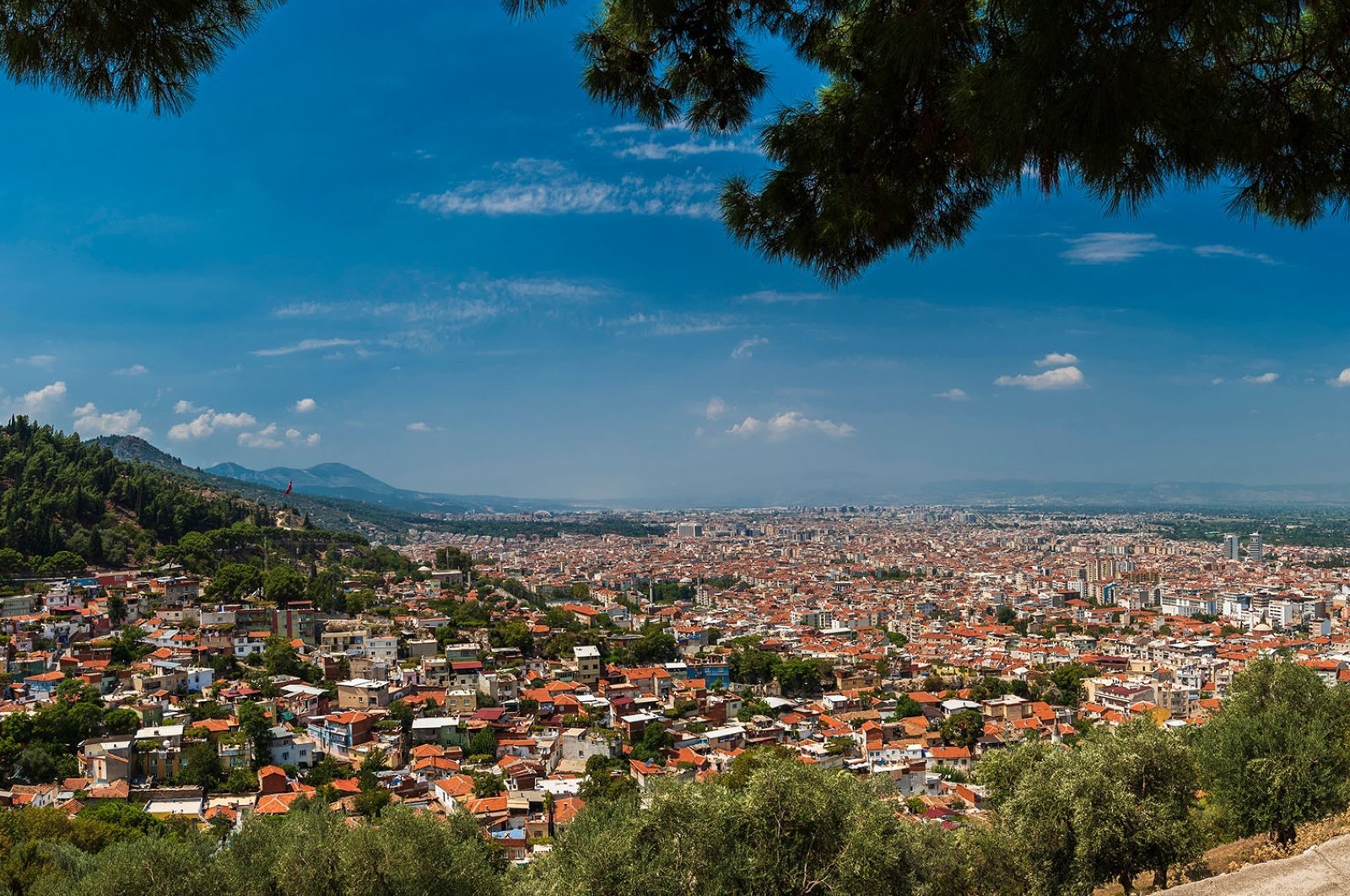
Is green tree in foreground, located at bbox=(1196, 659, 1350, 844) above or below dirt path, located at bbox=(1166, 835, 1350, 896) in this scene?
below

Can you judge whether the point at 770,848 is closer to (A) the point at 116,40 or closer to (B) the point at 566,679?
(A) the point at 116,40

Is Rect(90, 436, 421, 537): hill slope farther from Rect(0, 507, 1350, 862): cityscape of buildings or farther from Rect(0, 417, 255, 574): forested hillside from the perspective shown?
Rect(0, 507, 1350, 862): cityscape of buildings

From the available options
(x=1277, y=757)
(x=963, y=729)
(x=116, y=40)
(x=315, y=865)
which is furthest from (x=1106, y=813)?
(x=963, y=729)

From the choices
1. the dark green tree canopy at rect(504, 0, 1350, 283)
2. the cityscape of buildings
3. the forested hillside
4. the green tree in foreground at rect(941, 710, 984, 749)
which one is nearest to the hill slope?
the forested hillside

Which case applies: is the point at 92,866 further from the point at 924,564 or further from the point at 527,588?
the point at 924,564

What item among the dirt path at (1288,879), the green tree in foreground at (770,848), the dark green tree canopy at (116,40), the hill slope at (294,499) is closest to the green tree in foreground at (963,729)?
the green tree in foreground at (770,848)

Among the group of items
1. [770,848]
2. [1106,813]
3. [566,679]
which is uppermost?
[1106,813]
